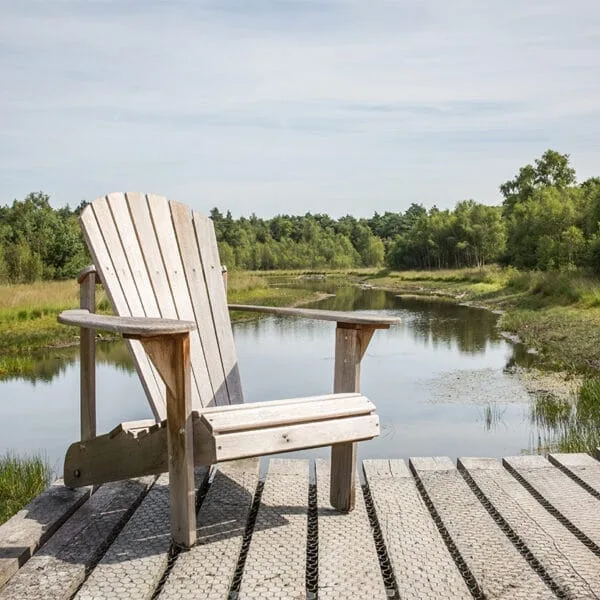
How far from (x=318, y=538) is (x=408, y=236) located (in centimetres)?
5804

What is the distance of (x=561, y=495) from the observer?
2.88 metres

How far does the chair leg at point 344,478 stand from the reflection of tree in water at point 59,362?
853 centimetres

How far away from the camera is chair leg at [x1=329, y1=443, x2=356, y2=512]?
104 inches

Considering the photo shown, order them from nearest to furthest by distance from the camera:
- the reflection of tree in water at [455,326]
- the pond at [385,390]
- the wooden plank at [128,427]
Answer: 1. the wooden plank at [128,427]
2. the pond at [385,390]
3. the reflection of tree in water at [455,326]

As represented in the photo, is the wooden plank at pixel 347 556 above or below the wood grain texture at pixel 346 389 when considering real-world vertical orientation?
below

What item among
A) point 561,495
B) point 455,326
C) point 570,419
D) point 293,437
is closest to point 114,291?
point 293,437

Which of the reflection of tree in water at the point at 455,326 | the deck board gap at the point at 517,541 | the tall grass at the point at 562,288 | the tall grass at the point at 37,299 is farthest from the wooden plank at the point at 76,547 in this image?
the tall grass at the point at 562,288

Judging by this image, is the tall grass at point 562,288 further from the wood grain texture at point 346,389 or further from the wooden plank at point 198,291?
the wood grain texture at point 346,389

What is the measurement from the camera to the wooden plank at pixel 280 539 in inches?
80.4

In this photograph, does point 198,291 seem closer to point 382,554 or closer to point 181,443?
point 181,443

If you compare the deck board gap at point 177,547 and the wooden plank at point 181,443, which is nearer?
the deck board gap at point 177,547

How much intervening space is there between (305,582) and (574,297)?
17.5 meters

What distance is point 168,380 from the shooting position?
223 centimetres

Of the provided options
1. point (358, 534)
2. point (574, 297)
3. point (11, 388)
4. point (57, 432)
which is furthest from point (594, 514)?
point (574, 297)
